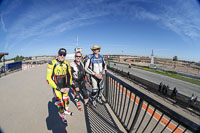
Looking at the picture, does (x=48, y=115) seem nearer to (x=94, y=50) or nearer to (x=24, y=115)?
(x=24, y=115)

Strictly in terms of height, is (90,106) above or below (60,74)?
below

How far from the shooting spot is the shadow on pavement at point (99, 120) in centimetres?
191

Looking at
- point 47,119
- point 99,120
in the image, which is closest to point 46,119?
point 47,119

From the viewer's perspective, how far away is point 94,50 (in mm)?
2660

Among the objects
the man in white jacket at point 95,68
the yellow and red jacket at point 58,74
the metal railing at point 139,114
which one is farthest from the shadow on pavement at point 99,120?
the yellow and red jacket at point 58,74

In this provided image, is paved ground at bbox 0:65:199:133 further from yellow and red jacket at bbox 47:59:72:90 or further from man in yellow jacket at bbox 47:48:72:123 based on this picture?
yellow and red jacket at bbox 47:59:72:90

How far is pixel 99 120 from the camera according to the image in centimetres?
217

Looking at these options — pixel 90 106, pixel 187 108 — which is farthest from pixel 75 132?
pixel 187 108

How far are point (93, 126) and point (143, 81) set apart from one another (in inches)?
526

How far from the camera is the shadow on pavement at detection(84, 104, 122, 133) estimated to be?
191 cm

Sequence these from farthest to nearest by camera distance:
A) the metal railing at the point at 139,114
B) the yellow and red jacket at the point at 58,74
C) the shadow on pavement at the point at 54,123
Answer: the yellow and red jacket at the point at 58,74, the shadow on pavement at the point at 54,123, the metal railing at the point at 139,114

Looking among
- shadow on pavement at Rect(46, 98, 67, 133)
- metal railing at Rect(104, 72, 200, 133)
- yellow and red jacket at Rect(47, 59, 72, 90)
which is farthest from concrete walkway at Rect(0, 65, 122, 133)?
yellow and red jacket at Rect(47, 59, 72, 90)

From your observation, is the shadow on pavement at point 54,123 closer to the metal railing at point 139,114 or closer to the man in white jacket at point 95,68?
the man in white jacket at point 95,68

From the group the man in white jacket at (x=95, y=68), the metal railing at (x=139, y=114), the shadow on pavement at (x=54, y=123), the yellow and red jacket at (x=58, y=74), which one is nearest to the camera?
the metal railing at (x=139, y=114)
